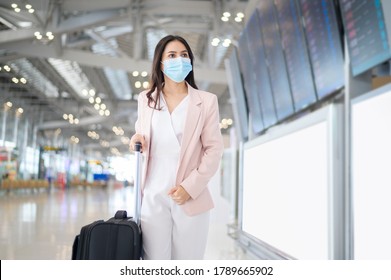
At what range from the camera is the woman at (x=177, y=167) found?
5.75ft

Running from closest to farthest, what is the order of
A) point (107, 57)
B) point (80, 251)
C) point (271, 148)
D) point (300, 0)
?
point (80, 251) → point (300, 0) → point (271, 148) → point (107, 57)

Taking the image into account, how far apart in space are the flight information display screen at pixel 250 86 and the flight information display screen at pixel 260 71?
160 mm

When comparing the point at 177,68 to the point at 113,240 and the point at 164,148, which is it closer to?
the point at 164,148

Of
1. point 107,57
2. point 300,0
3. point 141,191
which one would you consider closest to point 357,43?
point 300,0

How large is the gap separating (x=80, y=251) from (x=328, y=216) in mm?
1973

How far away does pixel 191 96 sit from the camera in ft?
6.04

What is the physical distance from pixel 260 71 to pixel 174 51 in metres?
4.57

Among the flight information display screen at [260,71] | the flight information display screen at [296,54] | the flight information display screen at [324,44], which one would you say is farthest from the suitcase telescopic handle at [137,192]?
the flight information display screen at [260,71]

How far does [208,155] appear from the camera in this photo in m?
1.79

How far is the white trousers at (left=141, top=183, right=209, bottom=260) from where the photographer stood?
1759 mm

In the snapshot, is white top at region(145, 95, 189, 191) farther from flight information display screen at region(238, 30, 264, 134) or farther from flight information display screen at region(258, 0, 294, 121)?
flight information display screen at region(238, 30, 264, 134)

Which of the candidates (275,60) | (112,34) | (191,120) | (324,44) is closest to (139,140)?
(191,120)

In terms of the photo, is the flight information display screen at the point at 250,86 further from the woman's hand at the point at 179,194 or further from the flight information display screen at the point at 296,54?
the woman's hand at the point at 179,194

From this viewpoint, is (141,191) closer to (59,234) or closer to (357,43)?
(357,43)
